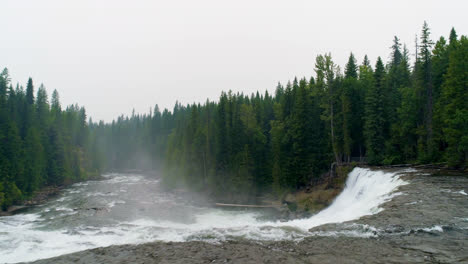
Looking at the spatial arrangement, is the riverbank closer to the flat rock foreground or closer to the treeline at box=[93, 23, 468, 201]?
the treeline at box=[93, 23, 468, 201]

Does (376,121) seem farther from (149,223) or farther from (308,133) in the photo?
(149,223)

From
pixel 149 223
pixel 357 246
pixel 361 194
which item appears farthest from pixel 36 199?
pixel 357 246

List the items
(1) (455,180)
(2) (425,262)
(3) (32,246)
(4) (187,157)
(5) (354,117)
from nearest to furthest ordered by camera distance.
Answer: (2) (425,262)
(3) (32,246)
(1) (455,180)
(5) (354,117)
(4) (187,157)

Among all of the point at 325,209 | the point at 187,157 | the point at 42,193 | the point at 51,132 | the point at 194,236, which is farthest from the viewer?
the point at 51,132

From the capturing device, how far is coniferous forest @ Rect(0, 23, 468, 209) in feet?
106

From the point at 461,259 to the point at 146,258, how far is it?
40.2 ft

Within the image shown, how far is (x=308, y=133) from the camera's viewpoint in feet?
145

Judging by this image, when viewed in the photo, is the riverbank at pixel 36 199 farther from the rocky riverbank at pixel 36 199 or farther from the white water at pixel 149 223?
the white water at pixel 149 223

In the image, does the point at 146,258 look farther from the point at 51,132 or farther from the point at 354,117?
the point at 51,132

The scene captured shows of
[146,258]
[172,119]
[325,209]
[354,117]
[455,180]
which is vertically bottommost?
[325,209]

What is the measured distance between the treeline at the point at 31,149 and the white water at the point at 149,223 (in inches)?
270

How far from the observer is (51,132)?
2768 inches

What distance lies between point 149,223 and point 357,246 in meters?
23.6

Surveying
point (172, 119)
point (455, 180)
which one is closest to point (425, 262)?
point (455, 180)
